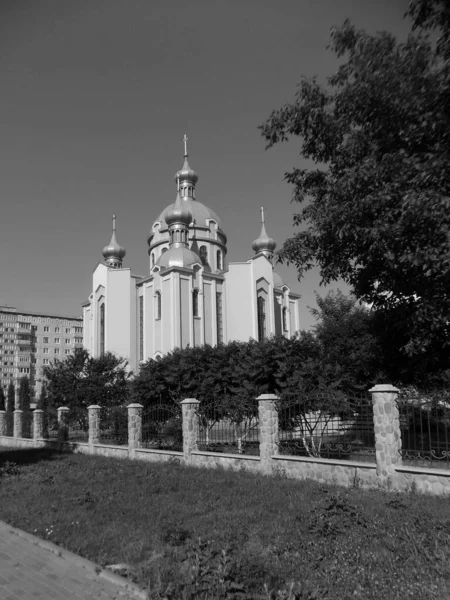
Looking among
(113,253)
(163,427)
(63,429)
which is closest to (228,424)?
(163,427)

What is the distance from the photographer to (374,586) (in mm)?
4035

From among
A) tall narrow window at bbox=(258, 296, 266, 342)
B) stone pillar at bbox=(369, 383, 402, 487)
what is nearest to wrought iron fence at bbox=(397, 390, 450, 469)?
stone pillar at bbox=(369, 383, 402, 487)

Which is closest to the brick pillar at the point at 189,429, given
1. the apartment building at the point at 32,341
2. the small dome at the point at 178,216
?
the small dome at the point at 178,216

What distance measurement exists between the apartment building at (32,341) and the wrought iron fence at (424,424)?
61.1 meters

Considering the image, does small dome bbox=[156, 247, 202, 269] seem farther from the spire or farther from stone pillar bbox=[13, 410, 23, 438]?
stone pillar bbox=[13, 410, 23, 438]

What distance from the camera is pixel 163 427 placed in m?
13.7

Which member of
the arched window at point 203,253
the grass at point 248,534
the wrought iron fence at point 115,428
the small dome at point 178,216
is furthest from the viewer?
the arched window at point 203,253

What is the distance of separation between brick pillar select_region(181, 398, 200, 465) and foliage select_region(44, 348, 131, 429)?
9.52 meters

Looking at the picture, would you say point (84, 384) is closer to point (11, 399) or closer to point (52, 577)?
point (52, 577)

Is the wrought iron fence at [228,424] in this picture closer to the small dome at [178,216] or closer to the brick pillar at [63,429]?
the brick pillar at [63,429]

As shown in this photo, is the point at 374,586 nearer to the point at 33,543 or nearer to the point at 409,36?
the point at 33,543

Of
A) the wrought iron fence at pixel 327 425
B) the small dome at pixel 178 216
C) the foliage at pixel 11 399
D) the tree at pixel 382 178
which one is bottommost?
the foliage at pixel 11 399

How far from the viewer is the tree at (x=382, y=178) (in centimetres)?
753

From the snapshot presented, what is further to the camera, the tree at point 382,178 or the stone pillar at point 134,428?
the stone pillar at point 134,428
